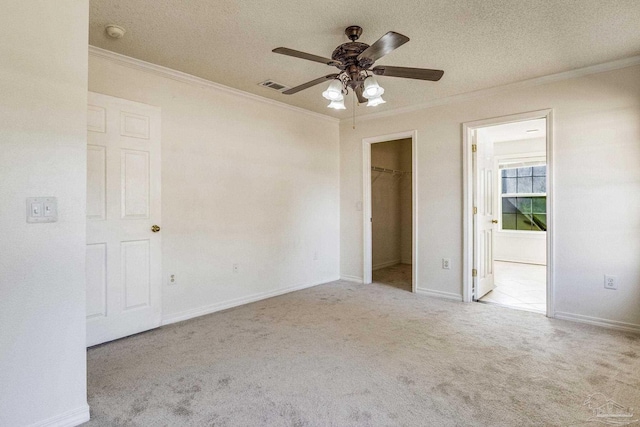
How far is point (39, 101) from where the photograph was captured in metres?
1.67

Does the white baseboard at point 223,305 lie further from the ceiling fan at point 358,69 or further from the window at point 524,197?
the window at point 524,197

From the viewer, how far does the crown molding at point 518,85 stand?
10.1 feet

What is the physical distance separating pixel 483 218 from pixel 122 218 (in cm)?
408

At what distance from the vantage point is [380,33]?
257cm

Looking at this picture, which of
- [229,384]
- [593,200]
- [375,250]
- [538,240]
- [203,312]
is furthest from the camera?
[538,240]

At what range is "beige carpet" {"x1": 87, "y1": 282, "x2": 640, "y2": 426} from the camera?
187cm

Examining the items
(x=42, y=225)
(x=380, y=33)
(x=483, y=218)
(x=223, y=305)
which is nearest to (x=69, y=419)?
(x=42, y=225)

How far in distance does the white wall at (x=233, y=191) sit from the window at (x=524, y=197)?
4.44 metres

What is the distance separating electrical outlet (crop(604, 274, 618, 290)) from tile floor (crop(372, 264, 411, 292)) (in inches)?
83.1

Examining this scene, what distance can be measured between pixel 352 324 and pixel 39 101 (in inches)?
113

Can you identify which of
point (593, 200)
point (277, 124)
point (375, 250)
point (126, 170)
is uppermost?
point (277, 124)

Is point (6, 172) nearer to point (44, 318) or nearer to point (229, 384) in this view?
point (44, 318)

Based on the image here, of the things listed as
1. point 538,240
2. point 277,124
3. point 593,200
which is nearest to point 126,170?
point 277,124

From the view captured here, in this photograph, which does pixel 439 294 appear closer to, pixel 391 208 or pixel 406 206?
pixel 391 208
